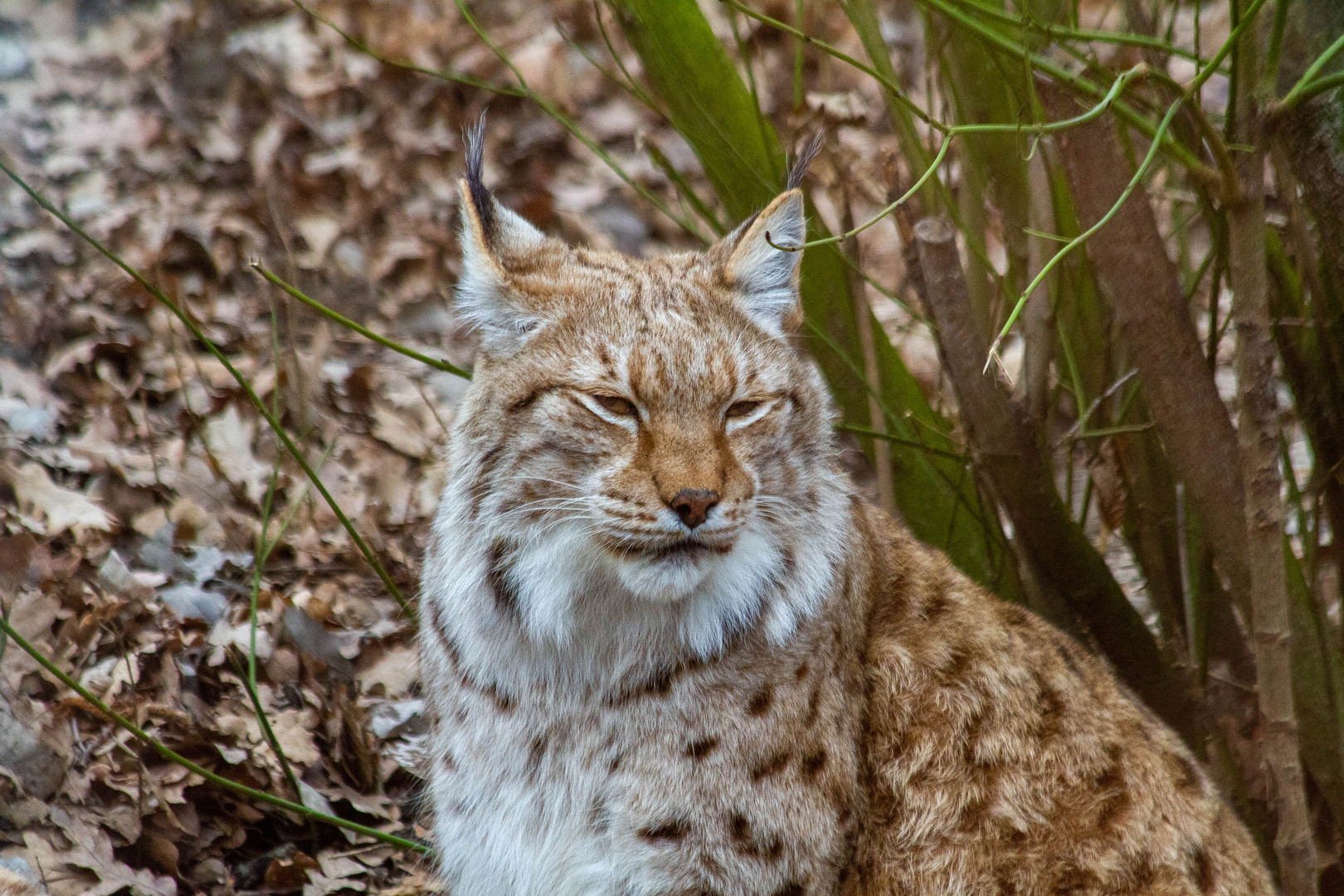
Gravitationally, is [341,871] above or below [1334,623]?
below

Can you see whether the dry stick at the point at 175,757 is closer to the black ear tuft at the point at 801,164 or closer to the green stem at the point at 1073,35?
the black ear tuft at the point at 801,164

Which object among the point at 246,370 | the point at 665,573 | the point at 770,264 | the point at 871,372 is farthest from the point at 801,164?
the point at 246,370

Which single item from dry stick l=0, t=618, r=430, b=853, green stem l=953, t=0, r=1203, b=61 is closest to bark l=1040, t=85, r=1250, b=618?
green stem l=953, t=0, r=1203, b=61

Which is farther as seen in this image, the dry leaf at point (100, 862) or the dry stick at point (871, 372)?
the dry stick at point (871, 372)

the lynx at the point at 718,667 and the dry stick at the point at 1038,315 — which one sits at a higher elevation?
the dry stick at the point at 1038,315

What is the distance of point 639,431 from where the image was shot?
9.86 feet

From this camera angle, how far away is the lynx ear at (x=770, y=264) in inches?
128

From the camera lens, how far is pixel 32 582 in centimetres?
438

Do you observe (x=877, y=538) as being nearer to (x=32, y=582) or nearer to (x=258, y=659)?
(x=258, y=659)

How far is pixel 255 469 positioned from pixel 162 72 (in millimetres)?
3513

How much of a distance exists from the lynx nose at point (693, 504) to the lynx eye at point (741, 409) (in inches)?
10.3

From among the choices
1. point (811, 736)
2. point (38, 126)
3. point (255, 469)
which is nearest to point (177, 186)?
point (38, 126)

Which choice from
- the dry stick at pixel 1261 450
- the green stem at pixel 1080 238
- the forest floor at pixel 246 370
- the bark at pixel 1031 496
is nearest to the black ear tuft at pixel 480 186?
the forest floor at pixel 246 370

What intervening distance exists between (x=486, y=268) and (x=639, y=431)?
0.53m
